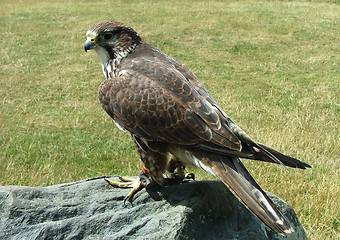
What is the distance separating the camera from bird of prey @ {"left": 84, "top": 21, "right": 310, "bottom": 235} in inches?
110

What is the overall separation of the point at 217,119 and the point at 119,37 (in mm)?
1206

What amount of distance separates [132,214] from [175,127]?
74 cm

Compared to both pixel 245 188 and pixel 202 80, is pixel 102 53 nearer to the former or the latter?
pixel 245 188

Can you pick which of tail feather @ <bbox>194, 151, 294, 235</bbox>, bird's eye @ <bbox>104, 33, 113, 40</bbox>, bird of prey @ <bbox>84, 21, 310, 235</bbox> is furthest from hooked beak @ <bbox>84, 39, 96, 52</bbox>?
tail feather @ <bbox>194, 151, 294, 235</bbox>

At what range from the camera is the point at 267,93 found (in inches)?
361

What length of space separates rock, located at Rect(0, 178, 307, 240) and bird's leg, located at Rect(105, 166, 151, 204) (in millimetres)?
56

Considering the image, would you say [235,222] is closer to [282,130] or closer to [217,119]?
[217,119]

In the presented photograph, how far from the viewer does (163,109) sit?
9.77 ft

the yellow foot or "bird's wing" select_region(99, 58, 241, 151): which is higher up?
"bird's wing" select_region(99, 58, 241, 151)

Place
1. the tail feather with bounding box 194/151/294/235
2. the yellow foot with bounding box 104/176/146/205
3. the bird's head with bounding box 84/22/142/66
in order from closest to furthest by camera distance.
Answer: the tail feather with bounding box 194/151/294/235, the yellow foot with bounding box 104/176/146/205, the bird's head with bounding box 84/22/142/66

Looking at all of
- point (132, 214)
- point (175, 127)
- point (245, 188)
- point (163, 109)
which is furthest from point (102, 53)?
point (245, 188)

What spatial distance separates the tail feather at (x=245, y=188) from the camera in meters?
2.44

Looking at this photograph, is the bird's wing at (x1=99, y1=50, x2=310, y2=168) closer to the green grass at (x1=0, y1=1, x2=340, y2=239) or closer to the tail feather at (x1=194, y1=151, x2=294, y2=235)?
the tail feather at (x1=194, y1=151, x2=294, y2=235)

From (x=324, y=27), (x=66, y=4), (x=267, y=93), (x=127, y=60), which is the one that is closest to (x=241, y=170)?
(x=127, y=60)
